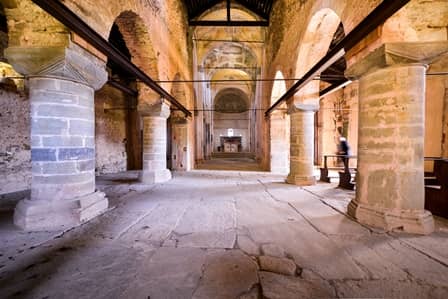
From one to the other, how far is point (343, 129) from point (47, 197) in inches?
502

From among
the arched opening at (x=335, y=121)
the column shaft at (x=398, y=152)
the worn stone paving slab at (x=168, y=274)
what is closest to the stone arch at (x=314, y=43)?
the column shaft at (x=398, y=152)

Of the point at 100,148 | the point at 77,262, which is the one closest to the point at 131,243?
the point at 77,262

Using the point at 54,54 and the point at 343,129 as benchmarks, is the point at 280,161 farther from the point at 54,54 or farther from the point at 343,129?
the point at 54,54

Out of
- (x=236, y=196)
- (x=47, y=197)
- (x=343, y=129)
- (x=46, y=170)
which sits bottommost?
(x=236, y=196)

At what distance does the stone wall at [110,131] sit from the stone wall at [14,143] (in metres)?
2.88

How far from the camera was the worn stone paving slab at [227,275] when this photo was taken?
1.53 m

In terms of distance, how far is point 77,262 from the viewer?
1911mm

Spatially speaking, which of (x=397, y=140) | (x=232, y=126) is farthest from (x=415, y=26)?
(x=232, y=126)

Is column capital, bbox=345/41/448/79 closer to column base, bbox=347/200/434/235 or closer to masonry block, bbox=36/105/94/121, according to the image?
column base, bbox=347/200/434/235

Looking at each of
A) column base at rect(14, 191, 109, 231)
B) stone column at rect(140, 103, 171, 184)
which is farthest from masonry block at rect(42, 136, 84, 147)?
stone column at rect(140, 103, 171, 184)

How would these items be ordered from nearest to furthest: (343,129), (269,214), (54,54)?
(54,54) → (269,214) → (343,129)

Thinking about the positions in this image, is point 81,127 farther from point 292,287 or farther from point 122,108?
point 122,108

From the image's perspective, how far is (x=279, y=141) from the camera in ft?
30.7

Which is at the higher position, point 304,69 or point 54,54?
point 304,69
